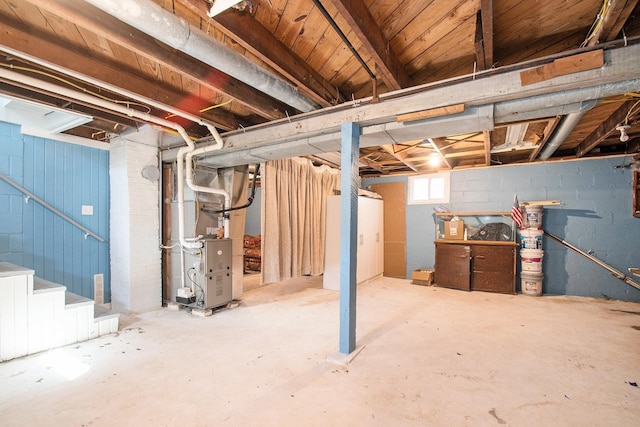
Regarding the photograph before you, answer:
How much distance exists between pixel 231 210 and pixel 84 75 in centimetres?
223

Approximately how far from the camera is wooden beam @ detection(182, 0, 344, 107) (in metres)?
1.60

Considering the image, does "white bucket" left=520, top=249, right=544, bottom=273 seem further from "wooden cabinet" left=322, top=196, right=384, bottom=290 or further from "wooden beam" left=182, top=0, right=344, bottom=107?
"wooden beam" left=182, top=0, right=344, bottom=107

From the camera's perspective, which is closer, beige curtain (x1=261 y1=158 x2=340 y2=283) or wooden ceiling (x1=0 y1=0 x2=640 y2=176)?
wooden ceiling (x1=0 y1=0 x2=640 y2=176)

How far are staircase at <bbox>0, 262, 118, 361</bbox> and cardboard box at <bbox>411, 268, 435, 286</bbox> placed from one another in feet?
15.7

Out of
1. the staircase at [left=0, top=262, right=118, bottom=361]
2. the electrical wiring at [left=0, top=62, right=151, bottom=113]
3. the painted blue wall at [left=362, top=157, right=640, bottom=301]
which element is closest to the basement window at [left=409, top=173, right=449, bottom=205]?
the painted blue wall at [left=362, top=157, right=640, bottom=301]

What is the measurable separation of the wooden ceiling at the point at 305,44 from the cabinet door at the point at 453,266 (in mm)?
2551

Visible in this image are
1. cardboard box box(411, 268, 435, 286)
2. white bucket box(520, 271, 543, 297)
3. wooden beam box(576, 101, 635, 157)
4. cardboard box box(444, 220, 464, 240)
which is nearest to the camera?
wooden beam box(576, 101, 635, 157)

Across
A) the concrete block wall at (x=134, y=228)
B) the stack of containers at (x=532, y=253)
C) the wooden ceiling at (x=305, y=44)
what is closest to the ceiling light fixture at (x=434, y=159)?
the stack of containers at (x=532, y=253)

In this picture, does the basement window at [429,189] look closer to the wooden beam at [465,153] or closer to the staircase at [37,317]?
the wooden beam at [465,153]

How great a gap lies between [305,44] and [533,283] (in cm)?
501

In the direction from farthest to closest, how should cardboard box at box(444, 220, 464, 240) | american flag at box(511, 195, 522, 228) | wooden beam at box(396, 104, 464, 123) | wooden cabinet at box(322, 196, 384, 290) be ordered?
cardboard box at box(444, 220, 464, 240), wooden cabinet at box(322, 196, 384, 290), american flag at box(511, 195, 522, 228), wooden beam at box(396, 104, 464, 123)

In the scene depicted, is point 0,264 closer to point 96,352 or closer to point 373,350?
point 96,352

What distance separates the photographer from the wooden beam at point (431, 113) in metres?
2.14

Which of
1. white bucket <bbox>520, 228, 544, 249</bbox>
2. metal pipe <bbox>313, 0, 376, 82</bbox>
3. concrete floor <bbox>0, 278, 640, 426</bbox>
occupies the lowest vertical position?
concrete floor <bbox>0, 278, 640, 426</bbox>
